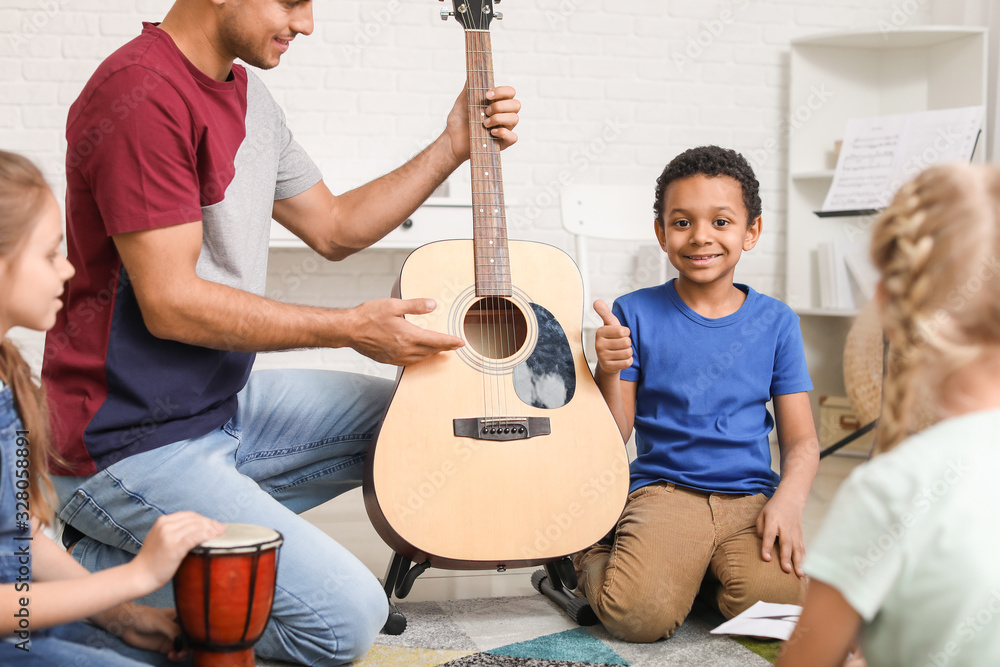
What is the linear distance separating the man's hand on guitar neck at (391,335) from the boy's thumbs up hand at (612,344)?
0.25 metres

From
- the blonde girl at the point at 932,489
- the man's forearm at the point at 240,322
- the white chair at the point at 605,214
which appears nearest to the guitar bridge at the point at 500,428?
the man's forearm at the point at 240,322

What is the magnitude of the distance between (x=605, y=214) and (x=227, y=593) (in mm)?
1976

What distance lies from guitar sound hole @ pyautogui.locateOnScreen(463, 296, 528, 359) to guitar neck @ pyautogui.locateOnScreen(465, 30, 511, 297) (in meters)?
0.04

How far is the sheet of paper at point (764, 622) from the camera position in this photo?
1.27 metres

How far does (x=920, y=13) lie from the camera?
3443mm

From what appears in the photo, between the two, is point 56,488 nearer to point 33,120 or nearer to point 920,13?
point 33,120

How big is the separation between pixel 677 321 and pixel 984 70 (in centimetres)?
214

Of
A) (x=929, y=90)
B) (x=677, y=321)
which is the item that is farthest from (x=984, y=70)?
(x=677, y=321)

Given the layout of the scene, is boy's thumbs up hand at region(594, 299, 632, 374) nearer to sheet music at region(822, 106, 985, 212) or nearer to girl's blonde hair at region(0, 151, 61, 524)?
girl's blonde hair at region(0, 151, 61, 524)

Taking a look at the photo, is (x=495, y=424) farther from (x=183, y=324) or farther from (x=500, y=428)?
(x=183, y=324)

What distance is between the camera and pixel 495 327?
1485 millimetres

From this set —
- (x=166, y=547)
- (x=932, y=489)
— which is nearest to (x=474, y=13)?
(x=166, y=547)

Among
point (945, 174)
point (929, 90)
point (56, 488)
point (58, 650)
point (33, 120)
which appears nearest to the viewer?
point (945, 174)

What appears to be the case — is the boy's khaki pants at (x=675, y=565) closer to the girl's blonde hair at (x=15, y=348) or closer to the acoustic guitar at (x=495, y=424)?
the acoustic guitar at (x=495, y=424)
